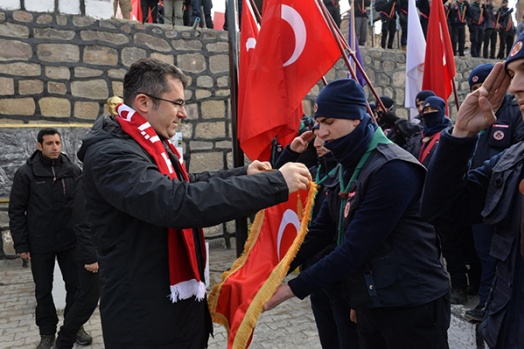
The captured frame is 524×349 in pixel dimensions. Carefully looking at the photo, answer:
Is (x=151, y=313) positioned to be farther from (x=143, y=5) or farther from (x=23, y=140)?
(x=143, y=5)

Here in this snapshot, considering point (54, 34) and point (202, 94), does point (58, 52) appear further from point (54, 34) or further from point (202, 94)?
point (202, 94)

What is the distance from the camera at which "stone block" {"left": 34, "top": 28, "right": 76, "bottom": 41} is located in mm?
6268

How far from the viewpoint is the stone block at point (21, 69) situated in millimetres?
6129

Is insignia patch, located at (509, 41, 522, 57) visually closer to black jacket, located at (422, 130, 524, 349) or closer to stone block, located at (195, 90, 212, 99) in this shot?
black jacket, located at (422, 130, 524, 349)

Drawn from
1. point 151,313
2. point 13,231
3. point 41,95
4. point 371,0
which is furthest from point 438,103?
point 371,0

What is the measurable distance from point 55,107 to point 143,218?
18.4ft

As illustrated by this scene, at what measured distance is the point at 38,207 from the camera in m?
3.97

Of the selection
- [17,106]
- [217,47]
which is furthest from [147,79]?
[217,47]

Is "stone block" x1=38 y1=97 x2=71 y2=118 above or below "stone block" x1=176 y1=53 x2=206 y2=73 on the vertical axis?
below

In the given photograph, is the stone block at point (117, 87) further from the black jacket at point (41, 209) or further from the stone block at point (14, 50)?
the black jacket at point (41, 209)

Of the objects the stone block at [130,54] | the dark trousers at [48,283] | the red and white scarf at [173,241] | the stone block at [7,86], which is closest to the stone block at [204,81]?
the stone block at [130,54]

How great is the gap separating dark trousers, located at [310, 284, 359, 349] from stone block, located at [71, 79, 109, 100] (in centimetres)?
514

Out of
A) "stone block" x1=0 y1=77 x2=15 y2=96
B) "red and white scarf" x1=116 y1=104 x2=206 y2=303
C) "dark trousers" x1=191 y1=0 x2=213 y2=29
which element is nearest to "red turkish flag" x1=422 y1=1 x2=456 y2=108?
"red and white scarf" x1=116 y1=104 x2=206 y2=303

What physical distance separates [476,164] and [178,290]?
2720mm
